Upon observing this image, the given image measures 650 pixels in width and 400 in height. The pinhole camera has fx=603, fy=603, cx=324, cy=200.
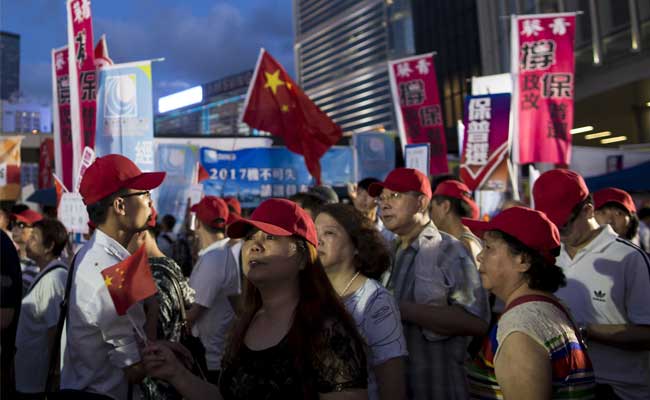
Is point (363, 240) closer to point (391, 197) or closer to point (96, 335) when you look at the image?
point (391, 197)

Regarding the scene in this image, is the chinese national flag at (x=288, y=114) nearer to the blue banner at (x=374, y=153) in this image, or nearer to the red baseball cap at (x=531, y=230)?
the red baseball cap at (x=531, y=230)

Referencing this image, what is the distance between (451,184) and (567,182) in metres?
1.51

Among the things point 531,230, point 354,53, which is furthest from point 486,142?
point 354,53

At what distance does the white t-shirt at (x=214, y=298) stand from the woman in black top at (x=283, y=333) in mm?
2240

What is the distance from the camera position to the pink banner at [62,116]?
7.37 metres

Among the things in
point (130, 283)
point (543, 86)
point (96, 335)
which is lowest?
point (96, 335)

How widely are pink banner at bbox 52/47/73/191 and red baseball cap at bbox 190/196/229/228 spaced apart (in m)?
2.77

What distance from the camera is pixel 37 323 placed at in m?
4.00

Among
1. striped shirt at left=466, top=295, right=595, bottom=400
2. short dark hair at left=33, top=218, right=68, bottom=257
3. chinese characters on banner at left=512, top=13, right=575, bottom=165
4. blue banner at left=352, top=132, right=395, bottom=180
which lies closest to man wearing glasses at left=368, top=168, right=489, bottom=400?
striped shirt at left=466, top=295, right=595, bottom=400

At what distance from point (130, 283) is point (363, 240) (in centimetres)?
138

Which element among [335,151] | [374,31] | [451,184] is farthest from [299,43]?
[451,184]

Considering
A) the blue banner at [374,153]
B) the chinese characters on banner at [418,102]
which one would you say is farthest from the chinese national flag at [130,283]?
the blue banner at [374,153]

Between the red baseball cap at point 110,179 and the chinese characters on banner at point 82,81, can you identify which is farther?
the chinese characters on banner at point 82,81

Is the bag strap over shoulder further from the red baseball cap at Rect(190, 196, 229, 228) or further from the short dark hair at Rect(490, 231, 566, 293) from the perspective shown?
the red baseball cap at Rect(190, 196, 229, 228)
